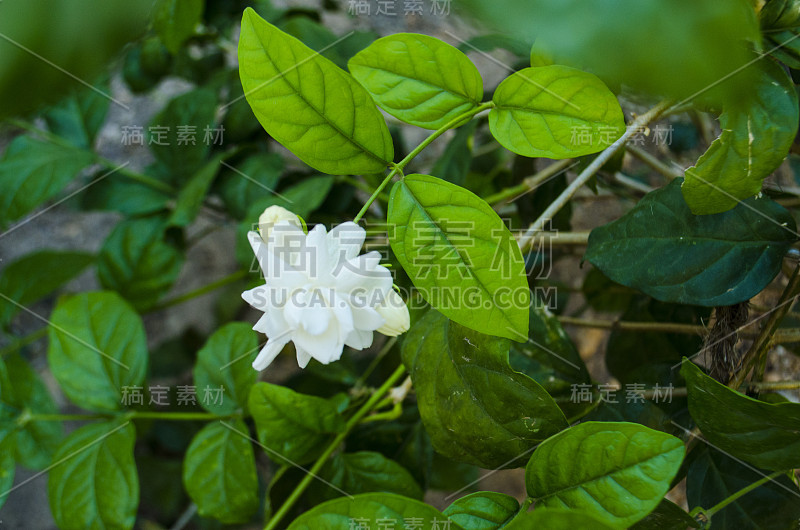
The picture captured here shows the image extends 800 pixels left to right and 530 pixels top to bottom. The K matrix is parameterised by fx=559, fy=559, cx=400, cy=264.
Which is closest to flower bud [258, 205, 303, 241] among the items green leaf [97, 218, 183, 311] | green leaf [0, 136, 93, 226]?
green leaf [97, 218, 183, 311]

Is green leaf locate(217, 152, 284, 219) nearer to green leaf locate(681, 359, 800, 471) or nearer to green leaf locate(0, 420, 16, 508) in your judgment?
green leaf locate(0, 420, 16, 508)

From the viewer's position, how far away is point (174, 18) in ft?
2.09

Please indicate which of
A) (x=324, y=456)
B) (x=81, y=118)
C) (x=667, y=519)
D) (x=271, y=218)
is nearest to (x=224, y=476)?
(x=324, y=456)

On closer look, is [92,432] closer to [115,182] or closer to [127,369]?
[127,369]

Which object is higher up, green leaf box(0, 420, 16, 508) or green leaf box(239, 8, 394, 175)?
green leaf box(239, 8, 394, 175)

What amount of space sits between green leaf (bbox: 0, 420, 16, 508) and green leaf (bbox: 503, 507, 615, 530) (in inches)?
24.6

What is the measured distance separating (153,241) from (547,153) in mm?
684

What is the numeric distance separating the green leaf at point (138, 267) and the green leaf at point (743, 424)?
722 millimetres

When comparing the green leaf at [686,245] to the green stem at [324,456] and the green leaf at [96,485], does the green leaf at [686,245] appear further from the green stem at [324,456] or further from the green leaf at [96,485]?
the green leaf at [96,485]

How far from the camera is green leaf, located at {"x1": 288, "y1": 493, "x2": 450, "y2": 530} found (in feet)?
1.37

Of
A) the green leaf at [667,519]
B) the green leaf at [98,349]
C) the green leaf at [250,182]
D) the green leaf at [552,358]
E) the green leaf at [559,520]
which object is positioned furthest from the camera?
the green leaf at [250,182]

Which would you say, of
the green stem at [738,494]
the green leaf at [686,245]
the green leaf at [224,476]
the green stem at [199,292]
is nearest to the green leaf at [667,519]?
the green stem at [738,494]

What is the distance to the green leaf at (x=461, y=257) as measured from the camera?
392 millimetres

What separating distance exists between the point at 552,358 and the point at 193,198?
552mm
